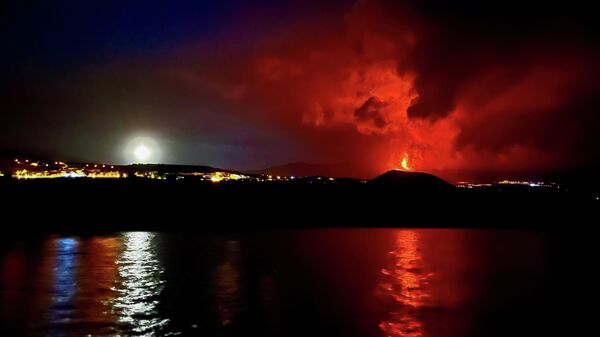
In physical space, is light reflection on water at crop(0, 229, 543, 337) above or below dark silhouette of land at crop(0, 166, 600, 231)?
below

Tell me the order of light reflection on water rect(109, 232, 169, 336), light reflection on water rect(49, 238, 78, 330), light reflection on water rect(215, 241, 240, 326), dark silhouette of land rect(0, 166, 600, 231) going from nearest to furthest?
light reflection on water rect(109, 232, 169, 336)
light reflection on water rect(49, 238, 78, 330)
light reflection on water rect(215, 241, 240, 326)
dark silhouette of land rect(0, 166, 600, 231)

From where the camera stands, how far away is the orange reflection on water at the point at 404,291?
1601cm

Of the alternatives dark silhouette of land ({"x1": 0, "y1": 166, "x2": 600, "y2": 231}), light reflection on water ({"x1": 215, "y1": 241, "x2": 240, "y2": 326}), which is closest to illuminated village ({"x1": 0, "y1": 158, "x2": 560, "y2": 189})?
dark silhouette of land ({"x1": 0, "y1": 166, "x2": 600, "y2": 231})

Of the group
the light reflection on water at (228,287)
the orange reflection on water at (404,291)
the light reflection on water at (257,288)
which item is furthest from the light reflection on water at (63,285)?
the orange reflection on water at (404,291)

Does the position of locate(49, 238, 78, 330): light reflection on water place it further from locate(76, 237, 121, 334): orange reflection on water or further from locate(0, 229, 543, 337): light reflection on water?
locate(76, 237, 121, 334): orange reflection on water

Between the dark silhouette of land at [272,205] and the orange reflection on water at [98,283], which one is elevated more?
the dark silhouette of land at [272,205]

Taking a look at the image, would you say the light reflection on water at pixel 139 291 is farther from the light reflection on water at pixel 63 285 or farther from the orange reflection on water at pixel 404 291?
the orange reflection on water at pixel 404 291

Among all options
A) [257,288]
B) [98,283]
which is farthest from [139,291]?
[257,288]

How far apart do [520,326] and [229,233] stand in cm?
3168

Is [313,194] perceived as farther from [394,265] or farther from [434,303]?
[434,303]

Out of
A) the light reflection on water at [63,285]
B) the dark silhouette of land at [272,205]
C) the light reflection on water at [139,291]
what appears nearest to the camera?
the light reflection on water at [139,291]

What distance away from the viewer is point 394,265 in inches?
1093

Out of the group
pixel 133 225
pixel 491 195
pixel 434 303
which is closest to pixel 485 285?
pixel 434 303

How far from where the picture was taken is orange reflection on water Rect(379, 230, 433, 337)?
16014 millimetres
